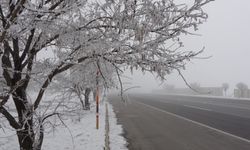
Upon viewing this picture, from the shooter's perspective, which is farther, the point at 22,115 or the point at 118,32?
the point at 22,115

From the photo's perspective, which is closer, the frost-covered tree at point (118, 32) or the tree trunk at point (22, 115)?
the frost-covered tree at point (118, 32)

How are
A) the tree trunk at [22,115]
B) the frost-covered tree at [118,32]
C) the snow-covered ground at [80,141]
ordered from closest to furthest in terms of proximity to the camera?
1. the frost-covered tree at [118,32]
2. the tree trunk at [22,115]
3. the snow-covered ground at [80,141]

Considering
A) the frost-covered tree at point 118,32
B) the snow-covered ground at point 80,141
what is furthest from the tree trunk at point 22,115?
the snow-covered ground at point 80,141

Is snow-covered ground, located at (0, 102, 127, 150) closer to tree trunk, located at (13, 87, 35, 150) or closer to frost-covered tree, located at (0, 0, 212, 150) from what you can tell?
tree trunk, located at (13, 87, 35, 150)

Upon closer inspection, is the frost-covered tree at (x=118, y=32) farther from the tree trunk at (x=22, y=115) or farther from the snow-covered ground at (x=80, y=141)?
the snow-covered ground at (x=80, y=141)

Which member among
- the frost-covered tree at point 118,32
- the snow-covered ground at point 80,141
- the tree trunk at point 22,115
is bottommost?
the snow-covered ground at point 80,141

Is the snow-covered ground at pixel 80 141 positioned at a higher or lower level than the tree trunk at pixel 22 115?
lower

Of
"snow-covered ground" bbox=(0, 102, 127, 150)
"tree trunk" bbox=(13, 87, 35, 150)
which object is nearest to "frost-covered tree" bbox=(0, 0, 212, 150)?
"tree trunk" bbox=(13, 87, 35, 150)

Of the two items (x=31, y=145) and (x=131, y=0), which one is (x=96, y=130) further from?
(x=131, y=0)

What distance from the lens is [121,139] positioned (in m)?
12.4

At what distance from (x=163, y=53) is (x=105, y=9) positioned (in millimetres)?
1067

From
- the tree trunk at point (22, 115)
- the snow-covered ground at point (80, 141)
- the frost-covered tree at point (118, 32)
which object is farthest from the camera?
the snow-covered ground at point (80, 141)

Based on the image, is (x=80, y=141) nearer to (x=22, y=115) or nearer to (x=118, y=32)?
(x=22, y=115)

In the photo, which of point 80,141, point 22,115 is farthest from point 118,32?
point 80,141
